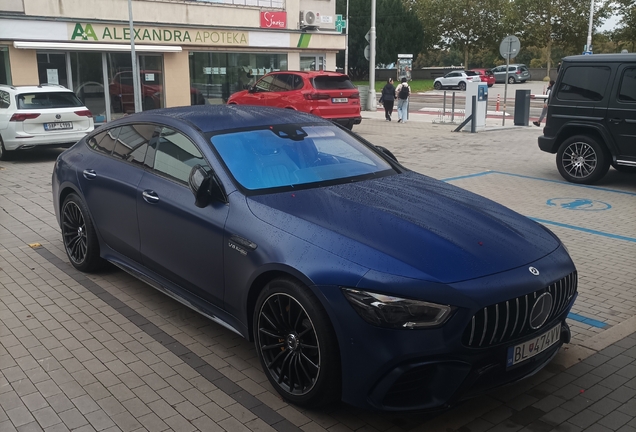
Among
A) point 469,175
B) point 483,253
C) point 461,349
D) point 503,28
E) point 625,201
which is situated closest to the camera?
point 461,349

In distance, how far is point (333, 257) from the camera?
3.43m

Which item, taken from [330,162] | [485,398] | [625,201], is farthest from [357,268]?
[625,201]

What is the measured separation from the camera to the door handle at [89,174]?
18.3 ft

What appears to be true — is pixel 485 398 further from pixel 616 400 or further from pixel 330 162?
pixel 330 162

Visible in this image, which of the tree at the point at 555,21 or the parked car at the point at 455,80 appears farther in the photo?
the tree at the point at 555,21

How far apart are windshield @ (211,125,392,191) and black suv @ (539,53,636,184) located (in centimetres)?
656

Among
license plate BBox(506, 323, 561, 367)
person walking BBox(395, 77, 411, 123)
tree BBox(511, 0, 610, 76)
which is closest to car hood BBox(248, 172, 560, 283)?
license plate BBox(506, 323, 561, 367)

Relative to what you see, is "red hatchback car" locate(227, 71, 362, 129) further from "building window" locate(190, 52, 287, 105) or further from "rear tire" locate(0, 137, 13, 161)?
"rear tire" locate(0, 137, 13, 161)

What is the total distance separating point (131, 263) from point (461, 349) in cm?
304

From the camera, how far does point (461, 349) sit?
3.21 metres

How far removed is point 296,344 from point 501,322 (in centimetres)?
112

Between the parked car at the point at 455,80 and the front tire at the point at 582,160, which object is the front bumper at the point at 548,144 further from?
the parked car at the point at 455,80

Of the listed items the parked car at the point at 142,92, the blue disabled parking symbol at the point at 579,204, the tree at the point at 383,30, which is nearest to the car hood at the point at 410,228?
the blue disabled parking symbol at the point at 579,204

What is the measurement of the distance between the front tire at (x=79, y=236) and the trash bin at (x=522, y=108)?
17755 mm
